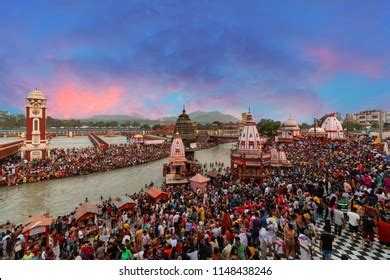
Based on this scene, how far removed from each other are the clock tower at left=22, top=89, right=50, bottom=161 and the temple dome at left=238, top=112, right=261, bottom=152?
66.2 ft

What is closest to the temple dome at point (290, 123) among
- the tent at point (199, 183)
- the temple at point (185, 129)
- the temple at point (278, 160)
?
the temple at point (185, 129)

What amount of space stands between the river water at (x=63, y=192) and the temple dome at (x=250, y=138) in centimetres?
731

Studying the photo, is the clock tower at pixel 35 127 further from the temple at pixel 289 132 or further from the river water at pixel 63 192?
the temple at pixel 289 132

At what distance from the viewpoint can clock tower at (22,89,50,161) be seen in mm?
24297

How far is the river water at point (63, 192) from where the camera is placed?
12.5m

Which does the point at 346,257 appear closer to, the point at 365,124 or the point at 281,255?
the point at 281,255

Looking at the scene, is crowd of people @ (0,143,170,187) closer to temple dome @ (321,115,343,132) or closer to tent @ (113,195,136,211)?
tent @ (113,195,136,211)

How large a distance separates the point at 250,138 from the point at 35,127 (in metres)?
21.1

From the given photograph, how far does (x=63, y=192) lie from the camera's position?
632 inches

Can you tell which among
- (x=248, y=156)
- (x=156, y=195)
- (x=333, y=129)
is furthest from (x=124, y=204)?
(x=333, y=129)

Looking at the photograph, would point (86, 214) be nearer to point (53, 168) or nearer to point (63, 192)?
point (63, 192)

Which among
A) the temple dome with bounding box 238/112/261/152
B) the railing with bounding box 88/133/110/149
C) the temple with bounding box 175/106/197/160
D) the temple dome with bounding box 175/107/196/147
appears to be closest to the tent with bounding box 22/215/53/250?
the temple dome with bounding box 238/112/261/152
